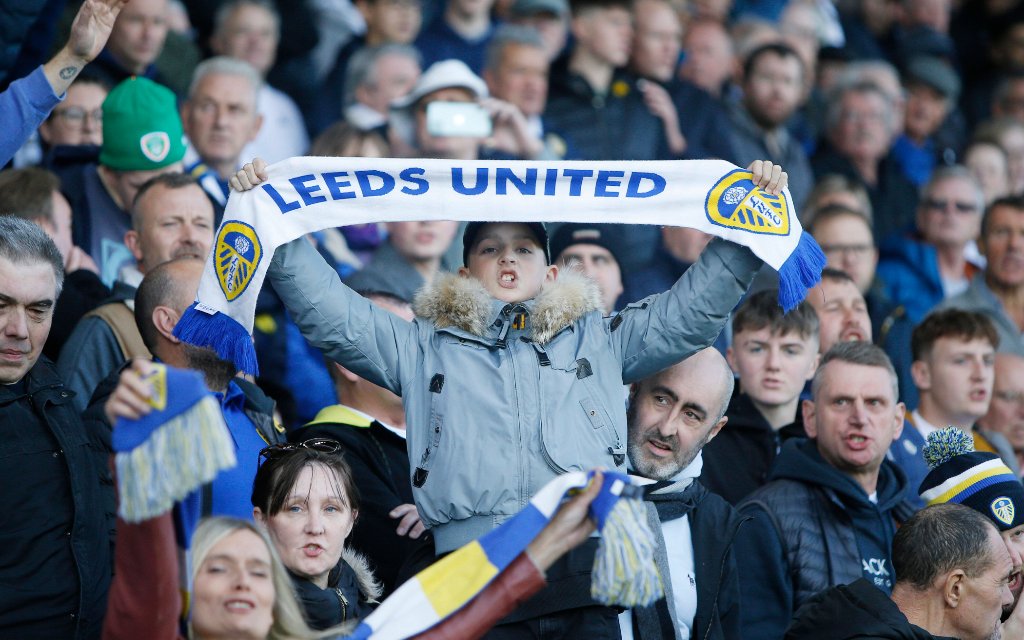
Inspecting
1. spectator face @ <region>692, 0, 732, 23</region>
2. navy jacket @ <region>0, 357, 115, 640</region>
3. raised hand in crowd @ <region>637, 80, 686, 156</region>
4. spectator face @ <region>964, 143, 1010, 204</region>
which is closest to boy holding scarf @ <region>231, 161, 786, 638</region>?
navy jacket @ <region>0, 357, 115, 640</region>

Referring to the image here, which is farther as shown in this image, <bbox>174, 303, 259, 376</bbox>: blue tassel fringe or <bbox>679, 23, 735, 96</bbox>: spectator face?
<bbox>679, 23, 735, 96</bbox>: spectator face

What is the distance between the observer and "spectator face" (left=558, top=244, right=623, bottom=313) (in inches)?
288

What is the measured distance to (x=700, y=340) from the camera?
5.16 meters

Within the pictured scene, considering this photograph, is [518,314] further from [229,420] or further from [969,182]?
[969,182]

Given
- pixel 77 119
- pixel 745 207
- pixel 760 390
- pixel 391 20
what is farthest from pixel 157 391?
pixel 391 20

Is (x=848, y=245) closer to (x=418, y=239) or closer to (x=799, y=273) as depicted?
(x=418, y=239)

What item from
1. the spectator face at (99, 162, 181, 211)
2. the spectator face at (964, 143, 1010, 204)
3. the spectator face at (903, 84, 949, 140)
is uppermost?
the spectator face at (903, 84, 949, 140)

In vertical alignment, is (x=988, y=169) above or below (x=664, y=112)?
below

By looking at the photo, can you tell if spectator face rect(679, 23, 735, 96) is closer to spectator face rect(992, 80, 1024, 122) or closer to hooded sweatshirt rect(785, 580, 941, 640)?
spectator face rect(992, 80, 1024, 122)

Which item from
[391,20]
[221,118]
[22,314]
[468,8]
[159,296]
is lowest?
[22,314]

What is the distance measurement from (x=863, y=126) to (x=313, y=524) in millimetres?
7103

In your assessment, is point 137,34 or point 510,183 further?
point 137,34

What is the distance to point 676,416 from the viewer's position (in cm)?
579

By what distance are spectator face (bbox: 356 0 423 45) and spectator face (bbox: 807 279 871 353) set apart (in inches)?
156
